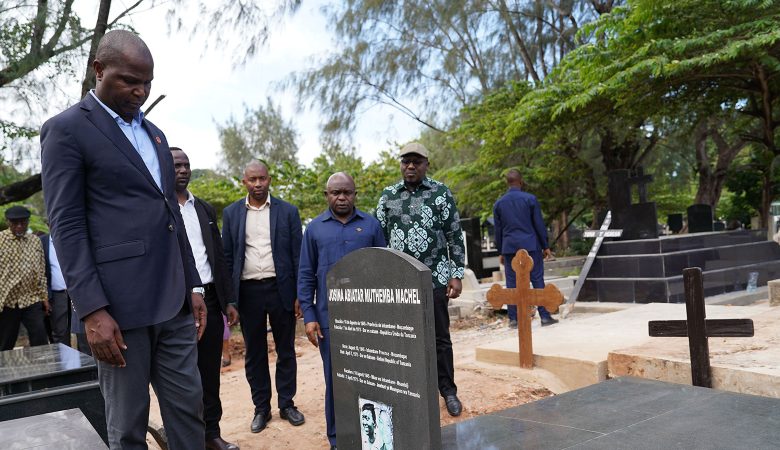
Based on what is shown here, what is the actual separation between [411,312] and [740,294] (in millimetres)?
8869

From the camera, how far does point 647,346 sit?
475 centimetres

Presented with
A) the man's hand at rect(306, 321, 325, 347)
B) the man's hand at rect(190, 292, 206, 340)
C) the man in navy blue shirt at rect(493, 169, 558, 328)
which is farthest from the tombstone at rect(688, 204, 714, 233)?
the man's hand at rect(190, 292, 206, 340)

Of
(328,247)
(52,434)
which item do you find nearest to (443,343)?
(328,247)

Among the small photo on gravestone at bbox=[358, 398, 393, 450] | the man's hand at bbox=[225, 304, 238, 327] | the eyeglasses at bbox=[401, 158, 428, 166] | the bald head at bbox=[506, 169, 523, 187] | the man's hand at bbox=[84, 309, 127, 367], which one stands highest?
the bald head at bbox=[506, 169, 523, 187]

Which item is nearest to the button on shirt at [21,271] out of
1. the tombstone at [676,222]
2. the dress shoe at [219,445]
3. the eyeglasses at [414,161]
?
the dress shoe at [219,445]

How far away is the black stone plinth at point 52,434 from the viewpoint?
207 cm

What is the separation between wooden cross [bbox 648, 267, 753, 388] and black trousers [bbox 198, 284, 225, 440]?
2.88 metres

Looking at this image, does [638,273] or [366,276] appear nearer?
[366,276]

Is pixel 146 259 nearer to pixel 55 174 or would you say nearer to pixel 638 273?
pixel 55 174

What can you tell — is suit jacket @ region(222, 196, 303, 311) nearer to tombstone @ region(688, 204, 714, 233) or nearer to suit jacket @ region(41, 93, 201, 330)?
suit jacket @ region(41, 93, 201, 330)

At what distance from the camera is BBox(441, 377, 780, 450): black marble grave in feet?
9.50

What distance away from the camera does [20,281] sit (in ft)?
22.0

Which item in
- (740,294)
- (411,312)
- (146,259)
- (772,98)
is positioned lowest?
(740,294)

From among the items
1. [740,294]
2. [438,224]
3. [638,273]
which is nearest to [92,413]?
[438,224]
